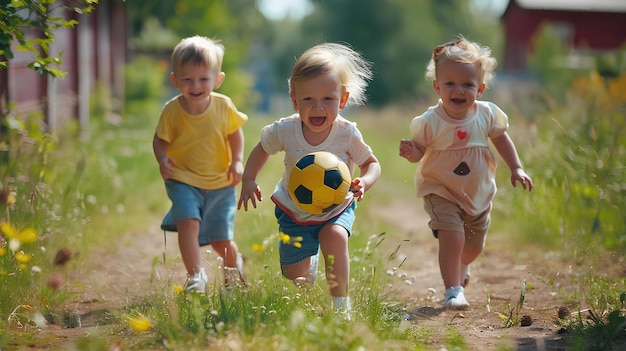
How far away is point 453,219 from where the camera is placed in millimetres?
4797

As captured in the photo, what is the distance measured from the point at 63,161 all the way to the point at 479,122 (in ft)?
13.9

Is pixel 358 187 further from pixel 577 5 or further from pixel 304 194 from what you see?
pixel 577 5

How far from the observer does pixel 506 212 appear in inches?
301

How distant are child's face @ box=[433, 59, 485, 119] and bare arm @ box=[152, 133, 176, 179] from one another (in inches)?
64.8

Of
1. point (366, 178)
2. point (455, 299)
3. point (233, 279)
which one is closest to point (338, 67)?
point (366, 178)

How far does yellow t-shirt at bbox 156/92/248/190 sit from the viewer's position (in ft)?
16.2

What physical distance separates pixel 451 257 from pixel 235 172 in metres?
1.38

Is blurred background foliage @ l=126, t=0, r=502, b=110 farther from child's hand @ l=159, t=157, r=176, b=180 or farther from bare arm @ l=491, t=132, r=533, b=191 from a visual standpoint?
bare arm @ l=491, t=132, r=533, b=191

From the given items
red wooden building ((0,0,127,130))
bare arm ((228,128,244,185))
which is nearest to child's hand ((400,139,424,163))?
bare arm ((228,128,244,185))

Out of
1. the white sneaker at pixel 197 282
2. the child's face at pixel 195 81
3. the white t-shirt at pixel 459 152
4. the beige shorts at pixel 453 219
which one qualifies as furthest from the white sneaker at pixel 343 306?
the child's face at pixel 195 81

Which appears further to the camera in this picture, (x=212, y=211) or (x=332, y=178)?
(x=212, y=211)

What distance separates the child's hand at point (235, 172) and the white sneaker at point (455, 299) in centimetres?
141

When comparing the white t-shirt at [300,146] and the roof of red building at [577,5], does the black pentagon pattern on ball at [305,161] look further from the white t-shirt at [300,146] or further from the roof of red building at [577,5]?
the roof of red building at [577,5]

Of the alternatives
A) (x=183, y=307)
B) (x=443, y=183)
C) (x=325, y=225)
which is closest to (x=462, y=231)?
(x=443, y=183)
